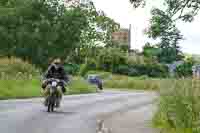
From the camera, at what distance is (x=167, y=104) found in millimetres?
15461

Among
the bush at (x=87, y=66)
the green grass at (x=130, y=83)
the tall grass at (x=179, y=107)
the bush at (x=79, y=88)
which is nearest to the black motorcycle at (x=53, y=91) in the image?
the tall grass at (x=179, y=107)

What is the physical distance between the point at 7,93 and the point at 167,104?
1899 centimetres

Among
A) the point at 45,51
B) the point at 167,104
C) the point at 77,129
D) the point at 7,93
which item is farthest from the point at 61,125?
the point at 45,51

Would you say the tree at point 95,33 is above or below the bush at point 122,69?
above

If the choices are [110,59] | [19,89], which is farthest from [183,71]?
[110,59]

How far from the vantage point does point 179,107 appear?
14234 mm

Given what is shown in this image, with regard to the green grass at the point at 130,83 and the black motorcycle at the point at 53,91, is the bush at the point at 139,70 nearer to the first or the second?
the green grass at the point at 130,83

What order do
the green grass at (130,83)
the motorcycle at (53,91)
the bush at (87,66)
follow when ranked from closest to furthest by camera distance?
the motorcycle at (53,91) → the green grass at (130,83) → the bush at (87,66)

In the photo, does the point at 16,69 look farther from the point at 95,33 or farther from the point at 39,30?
the point at 95,33

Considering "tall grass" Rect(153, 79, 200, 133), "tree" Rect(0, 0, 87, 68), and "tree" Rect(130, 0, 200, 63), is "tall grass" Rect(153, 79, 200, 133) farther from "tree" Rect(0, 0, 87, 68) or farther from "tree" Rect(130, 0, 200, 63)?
"tree" Rect(0, 0, 87, 68)

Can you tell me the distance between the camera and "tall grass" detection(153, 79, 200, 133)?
1343cm

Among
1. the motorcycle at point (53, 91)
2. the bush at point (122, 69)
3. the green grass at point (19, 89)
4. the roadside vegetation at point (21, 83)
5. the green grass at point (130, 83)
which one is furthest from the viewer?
the bush at point (122, 69)

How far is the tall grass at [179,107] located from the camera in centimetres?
1343

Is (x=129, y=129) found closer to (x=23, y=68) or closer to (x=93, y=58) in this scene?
(x=23, y=68)
